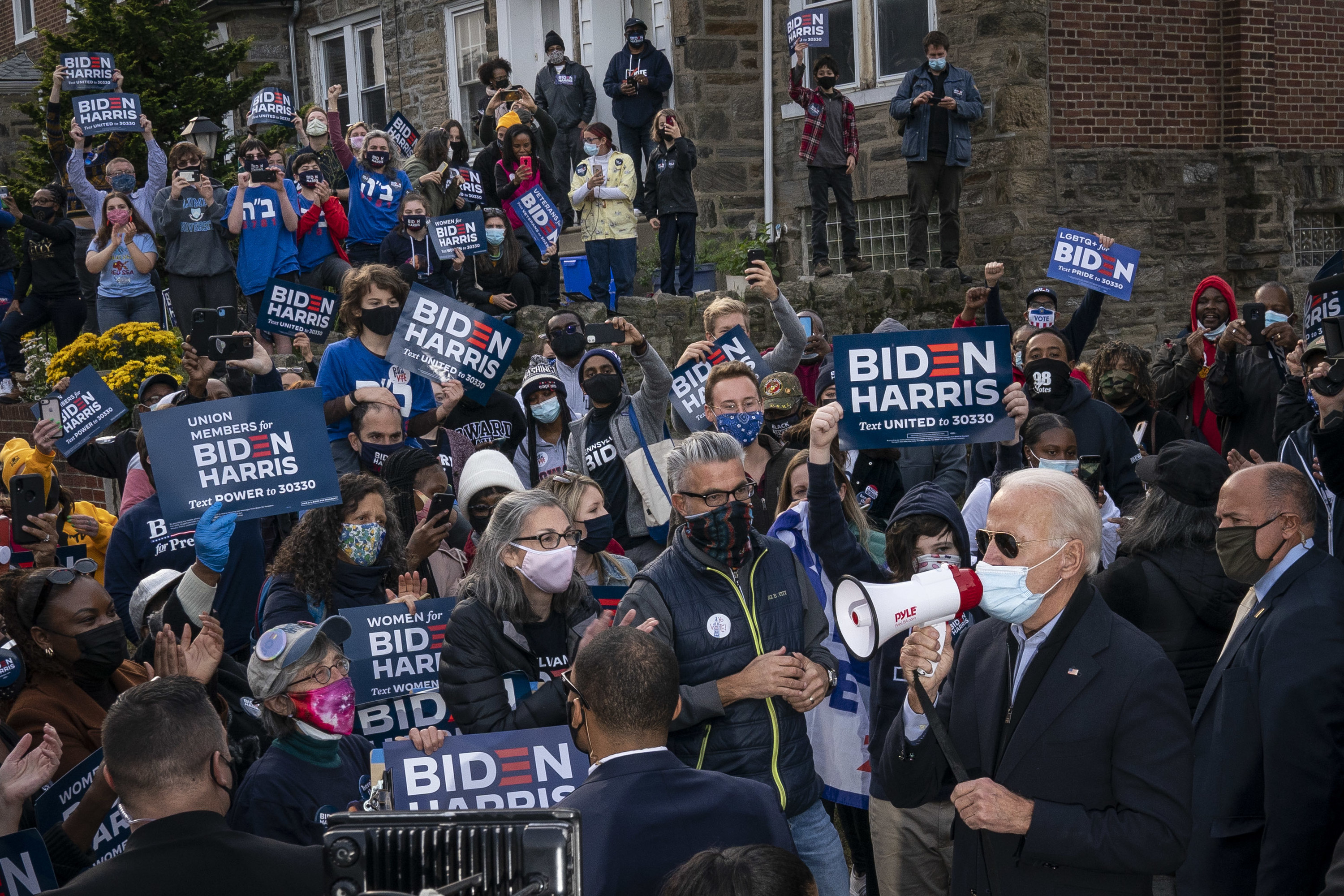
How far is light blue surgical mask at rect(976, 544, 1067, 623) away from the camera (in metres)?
3.53

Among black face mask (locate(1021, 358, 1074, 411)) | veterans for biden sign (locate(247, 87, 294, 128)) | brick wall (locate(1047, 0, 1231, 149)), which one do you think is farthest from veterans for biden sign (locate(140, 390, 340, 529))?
brick wall (locate(1047, 0, 1231, 149))

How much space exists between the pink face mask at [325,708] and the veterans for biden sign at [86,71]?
11439 millimetres

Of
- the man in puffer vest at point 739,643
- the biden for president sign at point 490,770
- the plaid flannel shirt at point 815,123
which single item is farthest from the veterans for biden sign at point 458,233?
the biden for president sign at point 490,770

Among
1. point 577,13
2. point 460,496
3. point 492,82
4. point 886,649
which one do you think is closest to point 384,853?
point 886,649

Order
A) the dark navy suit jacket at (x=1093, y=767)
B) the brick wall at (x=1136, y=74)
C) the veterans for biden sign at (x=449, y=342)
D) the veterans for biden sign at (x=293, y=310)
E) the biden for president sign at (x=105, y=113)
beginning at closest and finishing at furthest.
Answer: the dark navy suit jacket at (x=1093, y=767) → the veterans for biden sign at (x=449, y=342) → the veterans for biden sign at (x=293, y=310) → the biden for president sign at (x=105, y=113) → the brick wall at (x=1136, y=74)

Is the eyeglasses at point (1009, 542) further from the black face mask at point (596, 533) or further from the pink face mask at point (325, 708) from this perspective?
the black face mask at point (596, 533)

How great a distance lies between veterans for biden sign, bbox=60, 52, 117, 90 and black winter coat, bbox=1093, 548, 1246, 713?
1227 cm

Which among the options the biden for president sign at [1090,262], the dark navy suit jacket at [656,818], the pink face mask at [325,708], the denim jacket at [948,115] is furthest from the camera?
the denim jacket at [948,115]

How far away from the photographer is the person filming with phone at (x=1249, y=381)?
851cm

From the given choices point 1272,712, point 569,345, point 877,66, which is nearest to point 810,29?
point 877,66

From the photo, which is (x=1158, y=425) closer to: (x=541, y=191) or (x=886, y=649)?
(x=886, y=649)

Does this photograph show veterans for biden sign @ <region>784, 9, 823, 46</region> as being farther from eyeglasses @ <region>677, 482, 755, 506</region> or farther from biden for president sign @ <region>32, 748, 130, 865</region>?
biden for president sign @ <region>32, 748, 130, 865</region>

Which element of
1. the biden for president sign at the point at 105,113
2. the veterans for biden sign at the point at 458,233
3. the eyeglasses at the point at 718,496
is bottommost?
the eyeglasses at the point at 718,496

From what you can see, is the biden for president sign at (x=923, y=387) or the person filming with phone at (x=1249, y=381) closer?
the biden for president sign at (x=923, y=387)
